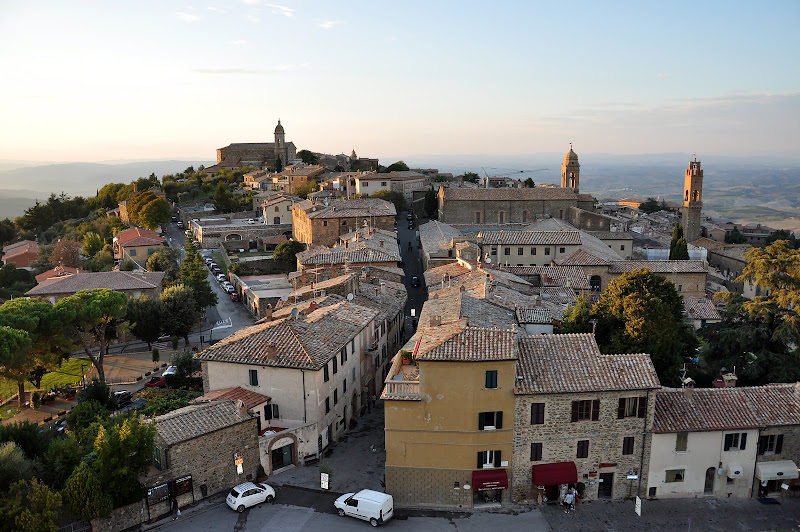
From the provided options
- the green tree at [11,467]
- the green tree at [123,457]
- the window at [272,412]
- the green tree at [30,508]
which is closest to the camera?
the green tree at [30,508]

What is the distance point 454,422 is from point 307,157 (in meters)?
109

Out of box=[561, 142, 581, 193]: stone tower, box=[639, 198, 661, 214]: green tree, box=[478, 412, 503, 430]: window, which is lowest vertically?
box=[478, 412, 503, 430]: window

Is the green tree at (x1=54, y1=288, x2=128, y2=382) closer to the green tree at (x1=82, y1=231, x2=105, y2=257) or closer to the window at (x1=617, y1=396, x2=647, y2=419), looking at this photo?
the window at (x1=617, y1=396, x2=647, y2=419)

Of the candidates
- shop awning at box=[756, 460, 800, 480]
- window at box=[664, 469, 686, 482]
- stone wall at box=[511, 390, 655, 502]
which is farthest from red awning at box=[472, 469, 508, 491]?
shop awning at box=[756, 460, 800, 480]

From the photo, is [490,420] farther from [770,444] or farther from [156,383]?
[156,383]

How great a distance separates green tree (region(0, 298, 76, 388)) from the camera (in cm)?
3225

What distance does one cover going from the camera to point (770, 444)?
77.2ft

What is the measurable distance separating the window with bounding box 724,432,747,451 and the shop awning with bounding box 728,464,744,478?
27.2 inches

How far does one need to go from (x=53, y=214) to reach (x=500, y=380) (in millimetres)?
106460

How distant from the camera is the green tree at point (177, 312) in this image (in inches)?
1703

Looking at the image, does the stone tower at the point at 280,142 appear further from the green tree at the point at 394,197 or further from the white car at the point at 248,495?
the white car at the point at 248,495

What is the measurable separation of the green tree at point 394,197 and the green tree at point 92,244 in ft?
121

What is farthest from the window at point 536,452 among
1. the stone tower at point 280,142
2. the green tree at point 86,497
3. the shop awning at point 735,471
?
the stone tower at point 280,142

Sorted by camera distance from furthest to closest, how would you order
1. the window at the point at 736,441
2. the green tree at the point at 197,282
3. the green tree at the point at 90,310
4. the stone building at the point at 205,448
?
1. the green tree at the point at 197,282
2. the green tree at the point at 90,310
3. the window at the point at 736,441
4. the stone building at the point at 205,448
